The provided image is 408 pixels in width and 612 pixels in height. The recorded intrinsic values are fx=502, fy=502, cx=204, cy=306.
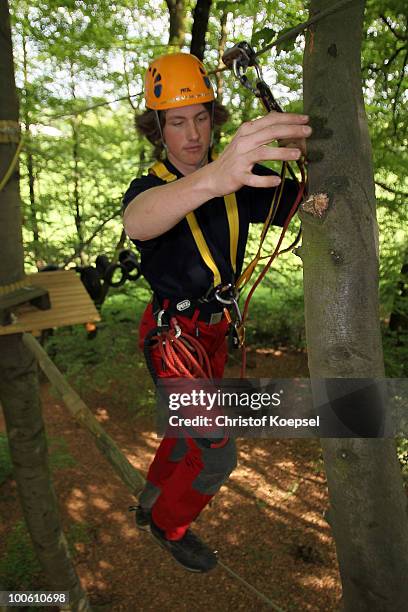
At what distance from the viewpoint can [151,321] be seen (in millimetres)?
2414

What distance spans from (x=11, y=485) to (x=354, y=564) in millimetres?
5149

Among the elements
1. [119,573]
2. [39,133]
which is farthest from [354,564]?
[39,133]

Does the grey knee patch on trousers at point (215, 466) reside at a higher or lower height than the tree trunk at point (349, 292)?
lower

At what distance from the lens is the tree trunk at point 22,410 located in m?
2.52

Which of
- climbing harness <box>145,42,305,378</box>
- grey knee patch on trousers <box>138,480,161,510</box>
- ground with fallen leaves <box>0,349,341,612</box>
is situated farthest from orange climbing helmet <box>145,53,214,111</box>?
ground with fallen leaves <box>0,349,341,612</box>

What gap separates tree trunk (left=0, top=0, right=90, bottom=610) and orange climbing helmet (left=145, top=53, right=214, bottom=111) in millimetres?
912

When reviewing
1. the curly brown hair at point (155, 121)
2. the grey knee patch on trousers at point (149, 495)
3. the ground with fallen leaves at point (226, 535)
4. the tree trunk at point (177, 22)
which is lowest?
the ground with fallen leaves at point (226, 535)

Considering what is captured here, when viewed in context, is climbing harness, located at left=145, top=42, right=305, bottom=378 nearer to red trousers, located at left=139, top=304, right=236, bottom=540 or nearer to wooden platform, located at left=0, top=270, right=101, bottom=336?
red trousers, located at left=139, top=304, right=236, bottom=540

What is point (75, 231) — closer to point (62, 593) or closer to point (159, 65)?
point (62, 593)

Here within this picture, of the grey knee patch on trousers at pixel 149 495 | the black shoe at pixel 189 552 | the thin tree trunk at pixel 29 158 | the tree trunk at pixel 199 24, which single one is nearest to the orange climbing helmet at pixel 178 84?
the grey knee patch on trousers at pixel 149 495

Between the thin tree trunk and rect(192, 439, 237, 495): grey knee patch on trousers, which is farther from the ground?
the thin tree trunk

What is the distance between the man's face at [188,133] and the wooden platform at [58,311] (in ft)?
3.38

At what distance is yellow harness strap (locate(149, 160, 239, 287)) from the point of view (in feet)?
6.06

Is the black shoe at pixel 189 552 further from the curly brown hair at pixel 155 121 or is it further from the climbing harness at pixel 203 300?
the curly brown hair at pixel 155 121
